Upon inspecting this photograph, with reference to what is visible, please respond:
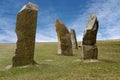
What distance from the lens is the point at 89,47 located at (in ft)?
82.7

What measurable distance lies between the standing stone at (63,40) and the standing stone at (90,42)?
35.7ft

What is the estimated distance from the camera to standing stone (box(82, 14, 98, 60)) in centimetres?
2517

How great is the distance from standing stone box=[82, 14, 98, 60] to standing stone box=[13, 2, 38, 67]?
5.20 meters

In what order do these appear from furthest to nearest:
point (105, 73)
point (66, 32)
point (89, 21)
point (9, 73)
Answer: point (66, 32)
point (89, 21)
point (9, 73)
point (105, 73)

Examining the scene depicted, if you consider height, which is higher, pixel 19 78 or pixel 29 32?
pixel 29 32

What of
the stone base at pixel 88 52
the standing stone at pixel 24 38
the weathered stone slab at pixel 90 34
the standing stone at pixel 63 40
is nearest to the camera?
the standing stone at pixel 24 38

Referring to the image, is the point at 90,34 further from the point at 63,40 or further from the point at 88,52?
the point at 63,40

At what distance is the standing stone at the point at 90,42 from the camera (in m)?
25.2

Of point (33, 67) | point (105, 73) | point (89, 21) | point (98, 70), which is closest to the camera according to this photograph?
point (105, 73)

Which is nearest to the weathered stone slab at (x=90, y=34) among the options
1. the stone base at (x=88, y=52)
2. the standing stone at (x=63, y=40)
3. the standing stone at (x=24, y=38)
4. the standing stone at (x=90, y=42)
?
the standing stone at (x=90, y=42)

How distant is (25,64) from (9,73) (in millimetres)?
2990

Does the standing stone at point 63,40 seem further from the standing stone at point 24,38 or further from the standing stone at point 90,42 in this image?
the standing stone at point 24,38

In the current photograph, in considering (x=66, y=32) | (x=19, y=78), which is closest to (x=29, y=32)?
(x=19, y=78)

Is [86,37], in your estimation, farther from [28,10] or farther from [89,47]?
[28,10]
